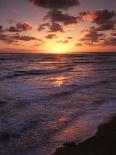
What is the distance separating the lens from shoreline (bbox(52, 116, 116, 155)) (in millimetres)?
6043

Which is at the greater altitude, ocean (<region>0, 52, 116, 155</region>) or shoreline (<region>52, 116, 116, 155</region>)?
shoreline (<region>52, 116, 116, 155</region>)

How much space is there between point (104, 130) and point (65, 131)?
1.27 metres

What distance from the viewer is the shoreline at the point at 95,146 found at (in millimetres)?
6043

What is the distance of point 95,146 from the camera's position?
6.47 metres

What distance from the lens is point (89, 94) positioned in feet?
49.3

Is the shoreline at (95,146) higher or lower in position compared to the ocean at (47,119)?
higher

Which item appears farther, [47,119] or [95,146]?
[47,119]

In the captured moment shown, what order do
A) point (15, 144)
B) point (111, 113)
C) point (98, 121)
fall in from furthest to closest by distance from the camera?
point (111, 113), point (98, 121), point (15, 144)

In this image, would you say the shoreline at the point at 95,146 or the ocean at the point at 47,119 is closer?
the shoreline at the point at 95,146

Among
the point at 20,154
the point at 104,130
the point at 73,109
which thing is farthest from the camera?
the point at 73,109

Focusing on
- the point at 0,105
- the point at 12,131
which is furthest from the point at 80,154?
the point at 0,105

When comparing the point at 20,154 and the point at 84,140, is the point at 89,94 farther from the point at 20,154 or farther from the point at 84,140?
the point at 20,154

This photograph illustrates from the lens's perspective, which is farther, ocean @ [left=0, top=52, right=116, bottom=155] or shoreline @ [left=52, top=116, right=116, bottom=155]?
ocean @ [left=0, top=52, right=116, bottom=155]

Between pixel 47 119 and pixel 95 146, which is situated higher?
pixel 95 146
